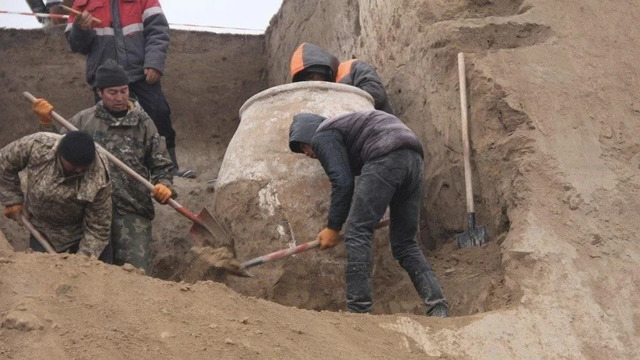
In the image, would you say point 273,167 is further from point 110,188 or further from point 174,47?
point 174,47

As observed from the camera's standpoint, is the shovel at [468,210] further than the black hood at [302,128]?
Yes

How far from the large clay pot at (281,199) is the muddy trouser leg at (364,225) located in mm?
435

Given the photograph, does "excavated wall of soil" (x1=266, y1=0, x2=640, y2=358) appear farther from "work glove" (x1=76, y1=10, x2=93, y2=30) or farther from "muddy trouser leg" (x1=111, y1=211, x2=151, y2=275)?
"work glove" (x1=76, y1=10, x2=93, y2=30)

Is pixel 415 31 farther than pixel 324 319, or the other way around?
pixel 415 31

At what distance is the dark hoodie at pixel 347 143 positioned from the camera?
580cm

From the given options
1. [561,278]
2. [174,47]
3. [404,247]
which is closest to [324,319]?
[404,247]

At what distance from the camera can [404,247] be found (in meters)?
5.95

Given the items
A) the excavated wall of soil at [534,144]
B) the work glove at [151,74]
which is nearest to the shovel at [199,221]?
the work glove at [151,74]

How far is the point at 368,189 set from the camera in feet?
18.9

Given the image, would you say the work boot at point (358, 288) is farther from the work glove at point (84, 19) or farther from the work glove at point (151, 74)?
the work glove at point (84, 19)

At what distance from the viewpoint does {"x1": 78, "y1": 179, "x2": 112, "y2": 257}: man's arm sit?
6.12 m

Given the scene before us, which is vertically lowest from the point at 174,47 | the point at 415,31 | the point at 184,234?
the point at 184,234

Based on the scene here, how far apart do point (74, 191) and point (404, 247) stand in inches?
76.1

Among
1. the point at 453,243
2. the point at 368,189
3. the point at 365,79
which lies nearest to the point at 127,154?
the point at 365,79
